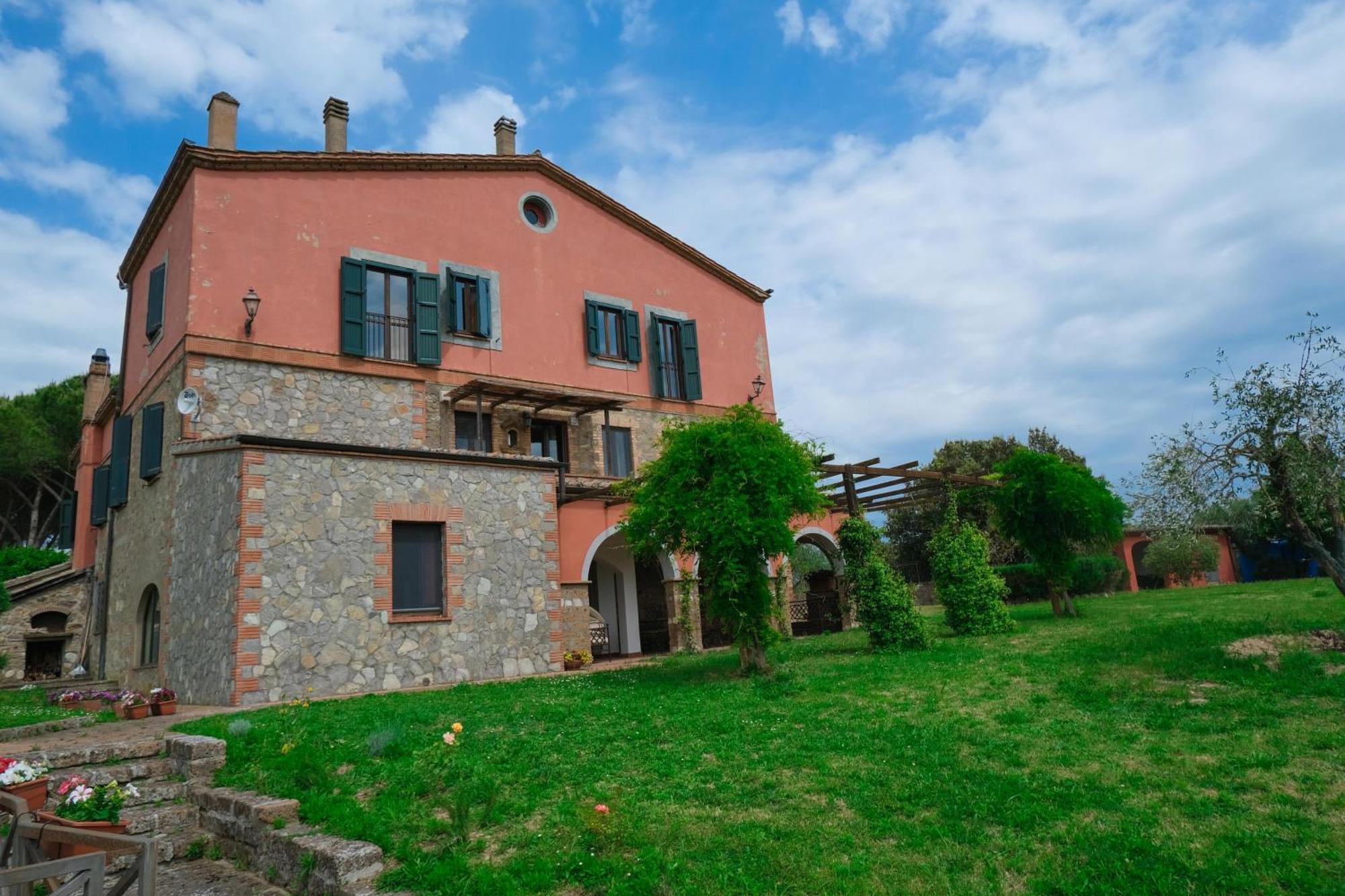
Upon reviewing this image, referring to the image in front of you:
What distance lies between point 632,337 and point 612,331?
491 millimetres

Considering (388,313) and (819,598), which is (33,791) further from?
(819,598)

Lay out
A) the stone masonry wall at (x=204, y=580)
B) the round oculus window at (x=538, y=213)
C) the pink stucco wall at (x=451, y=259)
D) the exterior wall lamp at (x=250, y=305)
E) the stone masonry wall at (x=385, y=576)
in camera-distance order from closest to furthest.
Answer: the stone masonry wall at (x=204, y=580), the stone masonry wall at (x=385, y=576), the exterior wall lamp at (x=250, y=305), the pink stucco wall at (x=451, y=259), the round oculus window at (x=538, y=213)

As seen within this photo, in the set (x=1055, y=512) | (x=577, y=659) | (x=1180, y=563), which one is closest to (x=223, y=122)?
(x=577, y=659)

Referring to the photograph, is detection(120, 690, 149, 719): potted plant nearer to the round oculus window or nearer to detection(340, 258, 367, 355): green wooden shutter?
detection(340, 258, 367, 355): green wooden shutter

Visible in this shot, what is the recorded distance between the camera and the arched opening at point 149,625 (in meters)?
13.8

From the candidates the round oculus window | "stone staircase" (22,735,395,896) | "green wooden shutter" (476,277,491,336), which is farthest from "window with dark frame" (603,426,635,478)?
"stone staircase" (22,735,395,896)

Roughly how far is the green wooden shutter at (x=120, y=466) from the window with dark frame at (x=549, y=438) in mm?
7803

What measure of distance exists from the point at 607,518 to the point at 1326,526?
11.0 meters

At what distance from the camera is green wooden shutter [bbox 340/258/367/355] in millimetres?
14891

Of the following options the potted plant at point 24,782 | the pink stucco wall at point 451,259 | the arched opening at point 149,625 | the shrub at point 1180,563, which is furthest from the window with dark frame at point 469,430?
the shrub at point 1180,563

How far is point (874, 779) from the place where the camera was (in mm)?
5414

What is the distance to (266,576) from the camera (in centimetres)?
1081

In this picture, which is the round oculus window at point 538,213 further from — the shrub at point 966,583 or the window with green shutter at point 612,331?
the shrub at point 966,583

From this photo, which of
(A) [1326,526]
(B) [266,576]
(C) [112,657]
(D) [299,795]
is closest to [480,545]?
(B) [266,576]
